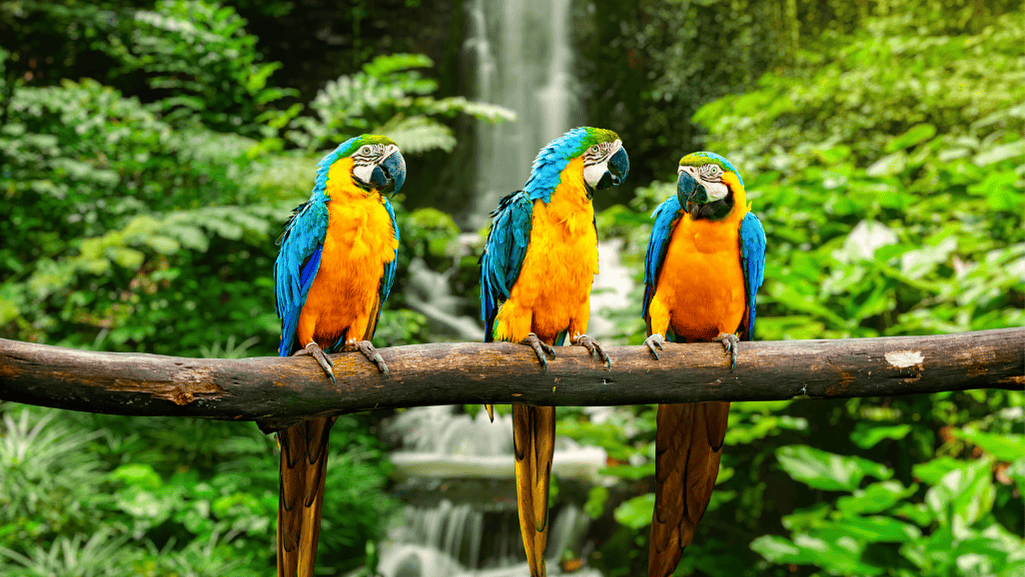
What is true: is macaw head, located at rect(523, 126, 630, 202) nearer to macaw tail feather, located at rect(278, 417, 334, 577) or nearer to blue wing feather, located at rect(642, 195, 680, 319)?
blue wing feather, located at rect(642, 195, 680, 319)

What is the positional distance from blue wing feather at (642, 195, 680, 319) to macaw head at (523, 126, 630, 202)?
0.60ft

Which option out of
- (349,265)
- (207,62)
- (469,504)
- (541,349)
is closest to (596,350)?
(541,349)

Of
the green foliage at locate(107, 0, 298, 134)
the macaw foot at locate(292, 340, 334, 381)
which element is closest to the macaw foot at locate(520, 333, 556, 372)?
the macaw foot at locate(292, 340, 334, 381)

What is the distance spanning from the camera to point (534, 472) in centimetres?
108

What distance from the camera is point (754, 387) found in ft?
3.68

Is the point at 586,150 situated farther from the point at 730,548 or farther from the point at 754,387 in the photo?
the point at 730,548

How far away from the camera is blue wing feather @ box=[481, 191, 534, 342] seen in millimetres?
1143

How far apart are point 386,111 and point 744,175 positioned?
2.48 meters

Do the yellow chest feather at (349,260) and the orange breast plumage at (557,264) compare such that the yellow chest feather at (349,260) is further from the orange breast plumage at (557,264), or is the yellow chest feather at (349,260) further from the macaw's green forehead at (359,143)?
the orange breast plumage at (557,264)

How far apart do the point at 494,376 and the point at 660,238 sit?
49 centimetres

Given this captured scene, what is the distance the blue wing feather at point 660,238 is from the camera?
1228mm

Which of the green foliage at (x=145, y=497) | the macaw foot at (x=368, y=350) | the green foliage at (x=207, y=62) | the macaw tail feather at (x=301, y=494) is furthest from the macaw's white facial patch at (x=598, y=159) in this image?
the green foliage at (x=207, y=62)

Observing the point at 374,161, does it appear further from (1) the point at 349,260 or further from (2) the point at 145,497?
(2) the point at 145,497

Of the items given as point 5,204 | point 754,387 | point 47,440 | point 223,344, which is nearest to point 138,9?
point 5,204
